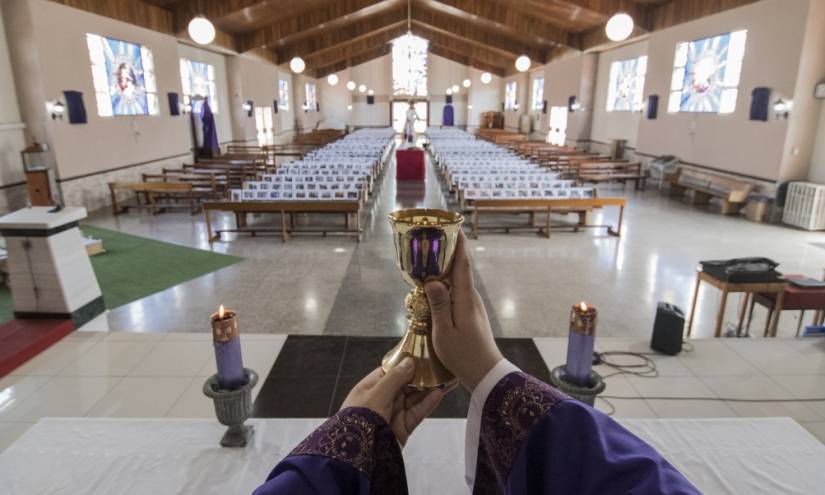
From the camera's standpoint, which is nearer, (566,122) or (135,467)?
(135,467)

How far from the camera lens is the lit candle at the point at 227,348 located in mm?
1601

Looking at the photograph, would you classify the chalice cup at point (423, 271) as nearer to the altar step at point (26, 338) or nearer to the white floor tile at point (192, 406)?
the white floor tile at point (192, 406)

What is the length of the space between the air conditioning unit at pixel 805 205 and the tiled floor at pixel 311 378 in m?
5.50

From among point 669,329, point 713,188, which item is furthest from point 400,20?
point 669,329

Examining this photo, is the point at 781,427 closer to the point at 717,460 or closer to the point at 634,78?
the point at 717,460

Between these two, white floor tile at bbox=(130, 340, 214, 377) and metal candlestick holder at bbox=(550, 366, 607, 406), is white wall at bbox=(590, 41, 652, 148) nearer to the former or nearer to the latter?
white floor tile at bbox=(130, 340, 214, 377)

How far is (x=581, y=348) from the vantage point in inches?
61.2

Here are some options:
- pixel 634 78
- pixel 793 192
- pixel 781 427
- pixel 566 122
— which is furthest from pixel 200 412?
pixel 566 122

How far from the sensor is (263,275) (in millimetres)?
5566

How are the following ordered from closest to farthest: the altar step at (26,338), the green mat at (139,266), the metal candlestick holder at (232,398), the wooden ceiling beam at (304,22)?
the metal candlestick holder at (232,398), the altar step at (26,338), the green mat at (139,266), the wooden ceiling beam at (304,22)

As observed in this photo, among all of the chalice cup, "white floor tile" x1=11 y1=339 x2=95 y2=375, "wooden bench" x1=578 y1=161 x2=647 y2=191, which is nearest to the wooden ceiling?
"wooden bench" x1=578 y1=161 x2=647 y2=191

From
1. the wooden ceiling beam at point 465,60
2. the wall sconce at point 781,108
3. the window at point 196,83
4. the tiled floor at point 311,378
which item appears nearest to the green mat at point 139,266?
the tiled floor at point 311,378

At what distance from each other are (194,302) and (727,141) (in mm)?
10009

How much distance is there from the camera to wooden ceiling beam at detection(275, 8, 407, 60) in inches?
755
